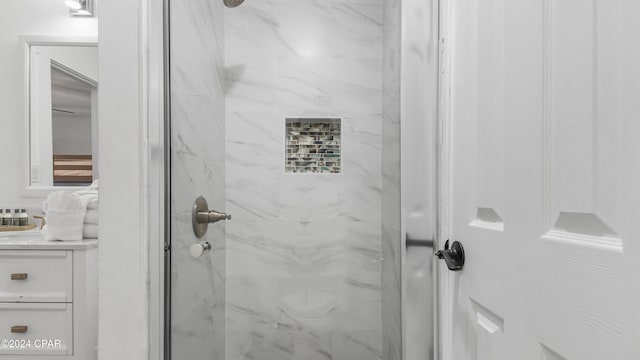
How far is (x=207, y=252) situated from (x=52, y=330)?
713mm

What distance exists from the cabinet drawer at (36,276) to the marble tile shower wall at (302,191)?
0.74 m

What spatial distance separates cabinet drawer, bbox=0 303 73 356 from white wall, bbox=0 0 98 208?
729 millimetres

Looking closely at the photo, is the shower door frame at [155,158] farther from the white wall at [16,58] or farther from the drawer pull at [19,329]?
the white wall at [16,58]

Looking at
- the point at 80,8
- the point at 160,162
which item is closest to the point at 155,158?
the point at 160,162

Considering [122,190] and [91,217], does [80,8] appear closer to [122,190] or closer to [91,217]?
[91,217]

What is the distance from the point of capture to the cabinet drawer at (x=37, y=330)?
152 cm

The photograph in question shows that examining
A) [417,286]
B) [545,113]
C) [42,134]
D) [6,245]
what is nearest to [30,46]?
[42,134]

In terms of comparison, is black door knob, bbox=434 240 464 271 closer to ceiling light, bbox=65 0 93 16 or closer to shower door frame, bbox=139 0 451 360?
shower door frame, bbox=139 0 451 360

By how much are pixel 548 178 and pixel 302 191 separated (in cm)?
145

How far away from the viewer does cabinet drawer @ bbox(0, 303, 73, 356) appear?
152 centimetres

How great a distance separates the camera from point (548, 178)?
2.11 feet

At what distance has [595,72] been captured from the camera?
53 centimetres

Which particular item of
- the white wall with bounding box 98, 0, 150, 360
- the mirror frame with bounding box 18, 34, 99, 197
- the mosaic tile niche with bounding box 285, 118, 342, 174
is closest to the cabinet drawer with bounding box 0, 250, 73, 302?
→ the mirror frame with bounding box 18, 34, 99, 197

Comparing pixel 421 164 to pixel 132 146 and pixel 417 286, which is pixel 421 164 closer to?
pixel 417 286
